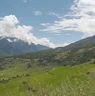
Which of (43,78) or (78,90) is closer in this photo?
(78,90)

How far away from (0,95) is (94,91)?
111ft

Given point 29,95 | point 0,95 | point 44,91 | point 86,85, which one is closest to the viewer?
point 86,85

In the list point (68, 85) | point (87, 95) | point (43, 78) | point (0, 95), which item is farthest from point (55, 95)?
point (43, 78)

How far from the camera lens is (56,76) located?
166 feet

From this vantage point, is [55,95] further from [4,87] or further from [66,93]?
[4,87]

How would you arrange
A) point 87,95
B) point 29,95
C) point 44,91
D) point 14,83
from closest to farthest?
point 87,95 < point 44,91 < point 29,95 < point 14,83

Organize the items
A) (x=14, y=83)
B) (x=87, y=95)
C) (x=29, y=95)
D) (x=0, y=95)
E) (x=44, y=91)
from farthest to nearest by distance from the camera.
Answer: (x=14, y=83)
(x=0, y=95)
(x=29, y=95)
(x=44, y=91)
(x=87, y=95)

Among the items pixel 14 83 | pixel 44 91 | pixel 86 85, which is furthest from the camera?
pixel 14 83

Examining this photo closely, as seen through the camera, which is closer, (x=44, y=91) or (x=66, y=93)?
(x=66, y=93)

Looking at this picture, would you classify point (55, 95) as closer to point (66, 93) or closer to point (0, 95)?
point (66, 93)

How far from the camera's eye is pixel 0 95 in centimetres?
4356

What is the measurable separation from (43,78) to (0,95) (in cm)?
943

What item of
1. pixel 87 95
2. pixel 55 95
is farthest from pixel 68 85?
pixel 87 95

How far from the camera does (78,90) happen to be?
1151 cm
